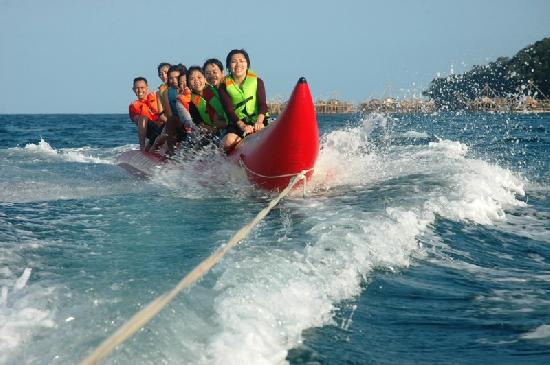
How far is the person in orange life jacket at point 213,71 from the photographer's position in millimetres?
6344

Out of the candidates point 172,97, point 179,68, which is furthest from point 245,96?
point 179,68

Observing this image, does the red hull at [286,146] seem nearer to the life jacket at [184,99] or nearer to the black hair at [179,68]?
the life jacket at [184,99]

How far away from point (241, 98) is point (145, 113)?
3070 mm

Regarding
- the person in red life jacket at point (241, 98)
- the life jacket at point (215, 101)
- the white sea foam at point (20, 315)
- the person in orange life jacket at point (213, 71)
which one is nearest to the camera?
the white sea foam at point (20, 315)

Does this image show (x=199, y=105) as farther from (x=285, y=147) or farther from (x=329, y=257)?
(x=329, y=257)

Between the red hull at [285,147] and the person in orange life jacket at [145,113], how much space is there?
306cm

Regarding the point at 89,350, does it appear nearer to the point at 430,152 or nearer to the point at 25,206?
the point at 25,206

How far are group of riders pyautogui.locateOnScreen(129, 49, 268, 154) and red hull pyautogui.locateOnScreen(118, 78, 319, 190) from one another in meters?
0.36

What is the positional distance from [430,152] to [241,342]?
745 centimetres

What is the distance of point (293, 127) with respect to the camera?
15.9ft

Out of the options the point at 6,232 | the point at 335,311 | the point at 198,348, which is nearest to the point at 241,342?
the point at 198,348

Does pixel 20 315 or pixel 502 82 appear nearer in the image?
pixel 20 315

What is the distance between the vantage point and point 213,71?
6344 mm

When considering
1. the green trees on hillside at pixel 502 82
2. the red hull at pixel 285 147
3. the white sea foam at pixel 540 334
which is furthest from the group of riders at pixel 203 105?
the green trees on hillside at pixel 502 82
